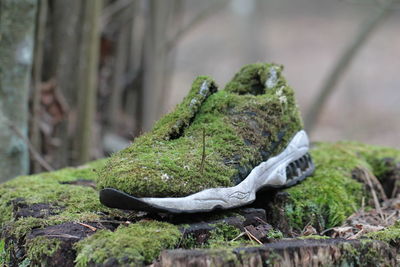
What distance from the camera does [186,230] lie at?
2365mm

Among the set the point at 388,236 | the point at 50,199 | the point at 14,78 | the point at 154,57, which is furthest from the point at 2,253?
the point at 154,57

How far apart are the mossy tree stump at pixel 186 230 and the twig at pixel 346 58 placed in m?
4.34

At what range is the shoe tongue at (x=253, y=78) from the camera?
138 inches

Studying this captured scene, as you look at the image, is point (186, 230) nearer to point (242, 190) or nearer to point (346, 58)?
point (242, 190)

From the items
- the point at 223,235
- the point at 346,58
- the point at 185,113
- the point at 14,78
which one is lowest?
the point at 223,235

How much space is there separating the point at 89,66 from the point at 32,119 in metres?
0.91

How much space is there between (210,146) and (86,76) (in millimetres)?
3533

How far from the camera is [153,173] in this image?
8.00ft

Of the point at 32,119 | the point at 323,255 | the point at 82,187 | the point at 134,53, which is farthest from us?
the point at 134,53

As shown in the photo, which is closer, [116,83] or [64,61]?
[64,61]

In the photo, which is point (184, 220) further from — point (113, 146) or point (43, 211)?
point (113, 146)

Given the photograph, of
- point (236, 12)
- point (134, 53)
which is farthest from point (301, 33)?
point (134, 53)

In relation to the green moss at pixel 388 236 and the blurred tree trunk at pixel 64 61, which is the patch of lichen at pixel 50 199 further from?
the blurred tree trunk at pixel 64 61

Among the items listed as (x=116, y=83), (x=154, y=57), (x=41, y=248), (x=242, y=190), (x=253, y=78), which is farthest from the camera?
(x=116, y=83)
